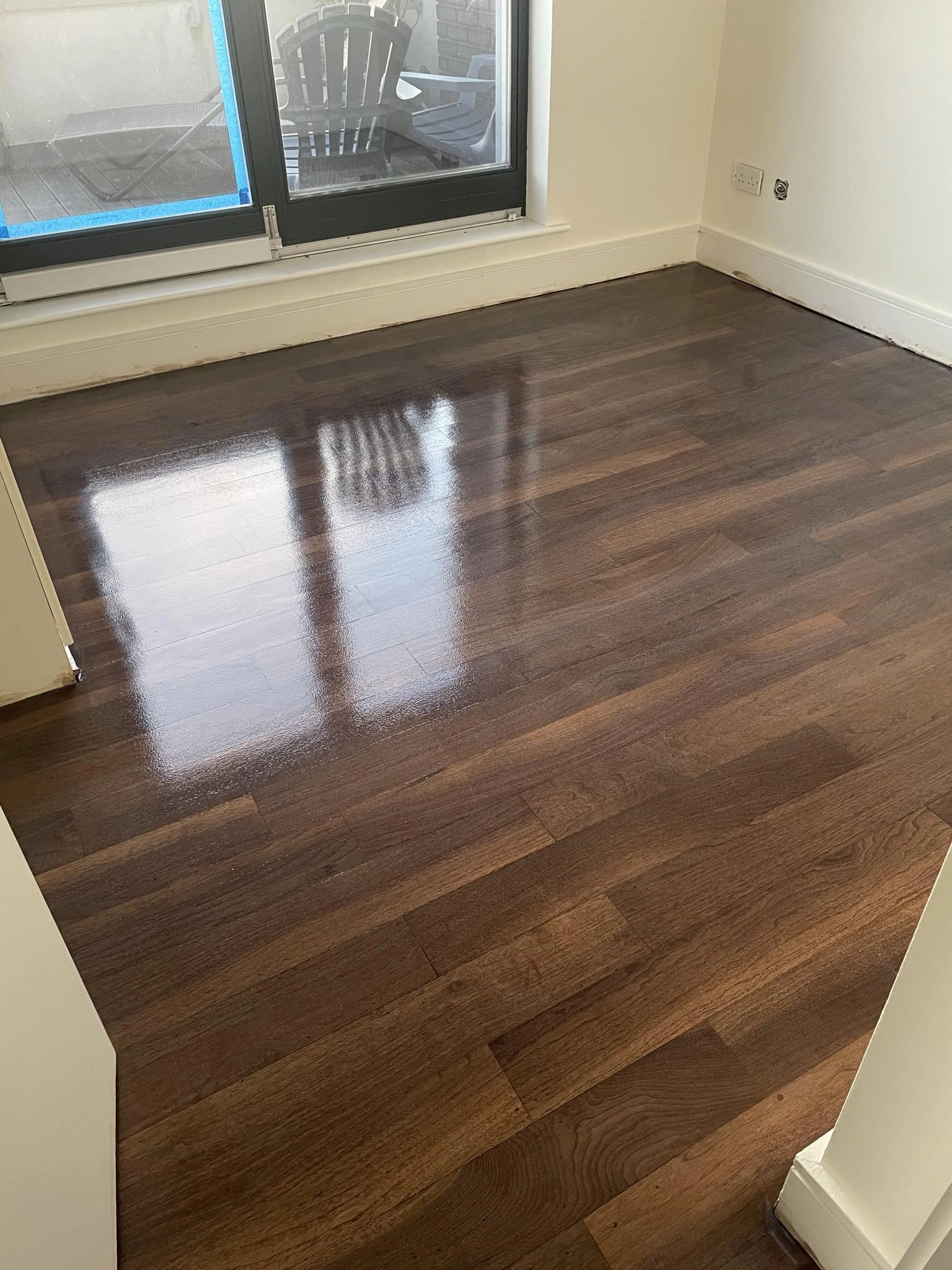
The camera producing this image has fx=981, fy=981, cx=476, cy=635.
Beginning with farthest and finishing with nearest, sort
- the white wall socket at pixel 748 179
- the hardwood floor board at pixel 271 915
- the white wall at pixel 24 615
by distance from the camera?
the white wall socket at pixel 748 179, the white wall at pixel 24 615, the hardwood floor board at pixel 271 915

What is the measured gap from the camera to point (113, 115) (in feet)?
9.38

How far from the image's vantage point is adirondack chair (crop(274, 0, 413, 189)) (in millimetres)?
3023

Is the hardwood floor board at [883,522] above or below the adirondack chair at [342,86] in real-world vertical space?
below

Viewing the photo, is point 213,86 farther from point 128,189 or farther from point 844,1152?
point 844,1152

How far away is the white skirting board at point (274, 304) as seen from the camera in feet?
9.68

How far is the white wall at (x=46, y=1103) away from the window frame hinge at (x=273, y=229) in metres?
2.64

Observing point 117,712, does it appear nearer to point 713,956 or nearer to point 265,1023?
point 265,1023

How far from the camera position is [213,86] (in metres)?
2.94

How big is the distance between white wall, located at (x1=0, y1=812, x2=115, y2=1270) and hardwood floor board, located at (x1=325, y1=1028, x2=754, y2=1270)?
0.31 meters

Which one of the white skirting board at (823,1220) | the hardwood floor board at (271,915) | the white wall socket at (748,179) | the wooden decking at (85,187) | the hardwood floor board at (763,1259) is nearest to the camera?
the white skirting board at (823,1220)

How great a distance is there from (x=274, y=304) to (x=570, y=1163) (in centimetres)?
275

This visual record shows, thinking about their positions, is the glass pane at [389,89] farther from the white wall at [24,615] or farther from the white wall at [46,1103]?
the white wall at [46,1103]

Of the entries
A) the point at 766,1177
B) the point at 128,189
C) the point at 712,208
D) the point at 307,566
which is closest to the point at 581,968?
the point at 766,1177

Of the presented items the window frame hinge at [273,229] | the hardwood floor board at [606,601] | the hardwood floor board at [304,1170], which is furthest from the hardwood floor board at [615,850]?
the window frame hinge at [273,229]
